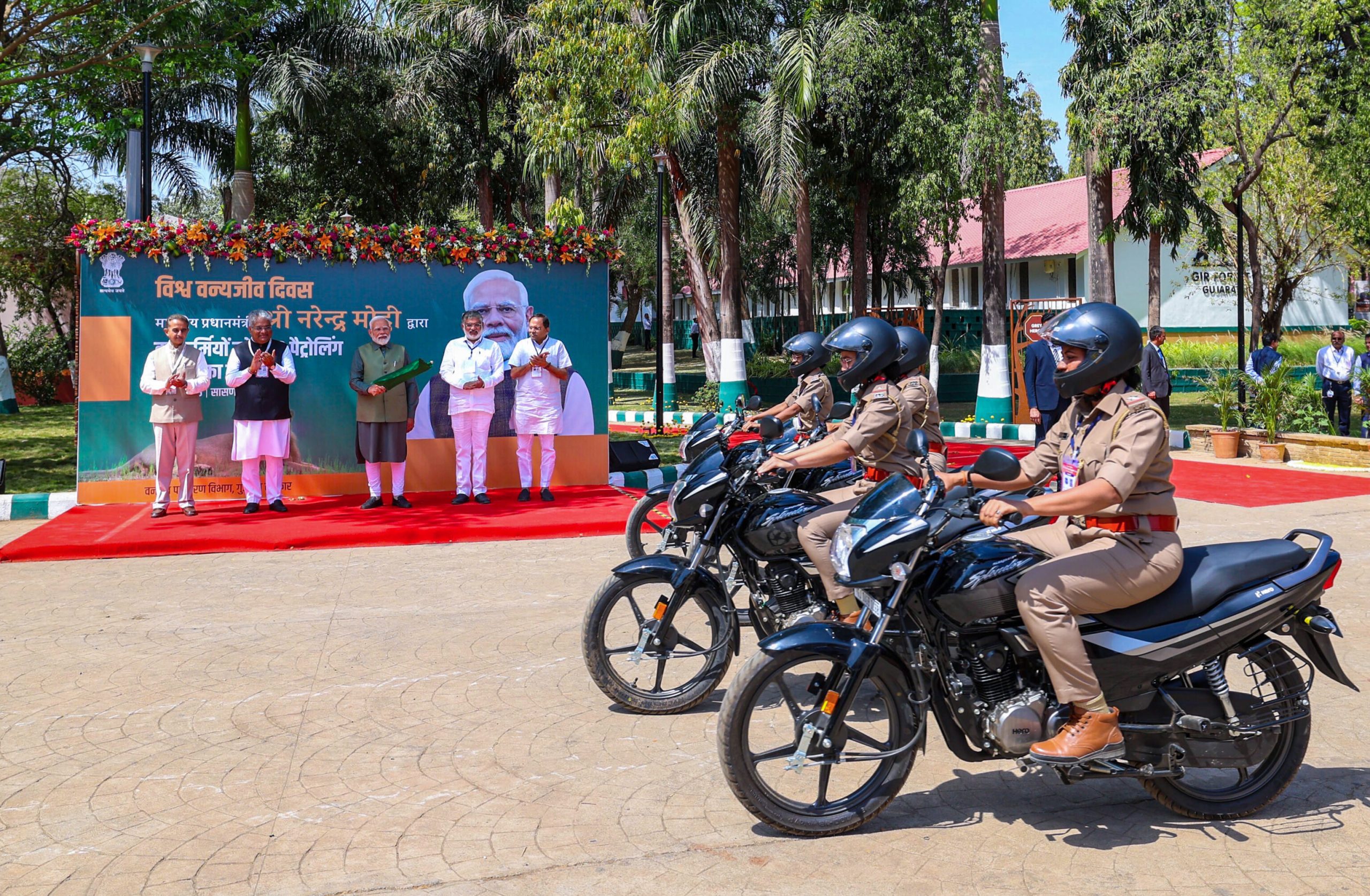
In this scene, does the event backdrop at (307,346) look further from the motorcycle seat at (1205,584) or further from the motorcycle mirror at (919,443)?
the motorcycle seat at (1205,584)

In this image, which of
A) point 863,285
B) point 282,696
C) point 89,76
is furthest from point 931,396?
point 863,285

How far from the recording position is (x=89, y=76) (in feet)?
63.7

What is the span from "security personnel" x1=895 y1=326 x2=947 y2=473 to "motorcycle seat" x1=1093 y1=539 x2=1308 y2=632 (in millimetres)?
1960

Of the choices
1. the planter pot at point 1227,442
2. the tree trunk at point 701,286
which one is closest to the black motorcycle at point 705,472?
the planter pot at point 1227,442

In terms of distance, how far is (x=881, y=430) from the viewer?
5934mm

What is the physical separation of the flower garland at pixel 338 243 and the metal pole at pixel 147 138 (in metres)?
1.95

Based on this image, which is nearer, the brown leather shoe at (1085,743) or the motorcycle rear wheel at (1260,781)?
the brown leather shoe at (1085,743)

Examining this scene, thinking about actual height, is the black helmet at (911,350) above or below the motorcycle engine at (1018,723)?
above

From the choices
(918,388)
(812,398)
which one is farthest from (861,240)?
(918,388)

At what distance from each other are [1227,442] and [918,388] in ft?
41.2

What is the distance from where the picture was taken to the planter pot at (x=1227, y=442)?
17.3 m

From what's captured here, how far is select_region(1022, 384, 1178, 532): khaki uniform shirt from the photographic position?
4.13m

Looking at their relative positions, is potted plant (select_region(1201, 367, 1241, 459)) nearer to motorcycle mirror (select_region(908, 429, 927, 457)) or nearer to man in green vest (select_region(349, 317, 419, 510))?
man in green vest (select_region(349, 317, 419, 510))

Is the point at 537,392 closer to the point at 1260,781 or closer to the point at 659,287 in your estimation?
the point at 659,287
